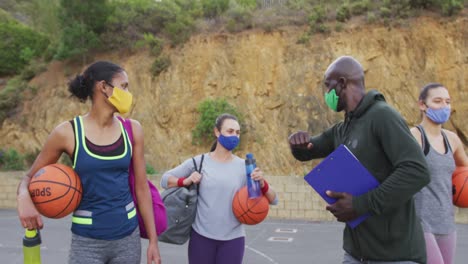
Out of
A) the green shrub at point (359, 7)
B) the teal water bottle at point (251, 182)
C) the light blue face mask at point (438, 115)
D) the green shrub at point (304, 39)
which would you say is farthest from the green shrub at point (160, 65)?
the light blue face mask at point (438, 115)

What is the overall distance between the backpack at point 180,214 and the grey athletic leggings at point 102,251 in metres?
1.11

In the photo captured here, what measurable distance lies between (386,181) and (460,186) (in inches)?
82.1

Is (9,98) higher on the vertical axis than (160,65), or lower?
lower

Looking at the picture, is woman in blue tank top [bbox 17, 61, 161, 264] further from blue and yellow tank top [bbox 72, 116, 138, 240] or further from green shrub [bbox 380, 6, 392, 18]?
green shrub [bbox 380, 6, 392, 18]

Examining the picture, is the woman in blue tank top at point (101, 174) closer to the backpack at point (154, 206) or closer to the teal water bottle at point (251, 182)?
the backpack at point (154, 206)

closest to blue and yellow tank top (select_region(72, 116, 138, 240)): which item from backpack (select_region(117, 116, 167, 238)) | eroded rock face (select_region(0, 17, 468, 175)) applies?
backpack (select_region(117, 116, 167, 238))

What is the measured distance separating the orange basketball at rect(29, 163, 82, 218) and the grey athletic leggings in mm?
231

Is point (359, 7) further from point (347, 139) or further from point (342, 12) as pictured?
point (347, 139)

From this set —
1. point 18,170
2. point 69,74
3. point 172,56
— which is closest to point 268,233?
point 18,170

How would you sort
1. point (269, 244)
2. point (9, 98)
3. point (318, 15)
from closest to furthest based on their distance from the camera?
1. point (269, 244)
2. point (318, 15)
3. point (9, 98)

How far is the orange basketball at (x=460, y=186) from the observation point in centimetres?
417

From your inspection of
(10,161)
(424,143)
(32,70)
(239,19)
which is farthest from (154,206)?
(32,70)

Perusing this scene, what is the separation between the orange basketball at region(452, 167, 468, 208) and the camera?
4172 millimetres

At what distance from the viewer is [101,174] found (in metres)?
3.06
